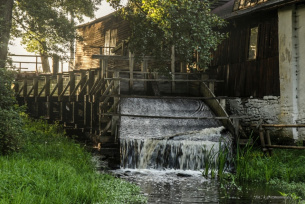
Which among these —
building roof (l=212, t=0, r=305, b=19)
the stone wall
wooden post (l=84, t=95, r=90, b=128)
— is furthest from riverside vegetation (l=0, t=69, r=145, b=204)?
building roof (l=212, t=0, r=305, b=19)

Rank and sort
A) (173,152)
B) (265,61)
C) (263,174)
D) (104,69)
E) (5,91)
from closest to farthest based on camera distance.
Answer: (263,174), (5,91), (173,152), (265,61), (104,69)

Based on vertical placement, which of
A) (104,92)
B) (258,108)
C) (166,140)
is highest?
(104,92)

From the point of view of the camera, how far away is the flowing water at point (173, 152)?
8.70m

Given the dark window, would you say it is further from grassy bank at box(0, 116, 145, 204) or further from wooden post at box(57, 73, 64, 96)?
wooden post at box(57, 73, 64, 96)

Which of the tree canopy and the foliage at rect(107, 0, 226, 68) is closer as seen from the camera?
the foliage at rect(107, 0, 226, 68)

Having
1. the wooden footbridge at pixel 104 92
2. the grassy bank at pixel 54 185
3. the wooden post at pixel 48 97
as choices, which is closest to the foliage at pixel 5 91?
the grassy bank at pixel 54 185

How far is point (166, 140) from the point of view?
12164 mm

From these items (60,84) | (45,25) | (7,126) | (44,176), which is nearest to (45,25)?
(45,25)

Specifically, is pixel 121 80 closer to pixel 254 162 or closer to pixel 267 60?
pixel 267 60

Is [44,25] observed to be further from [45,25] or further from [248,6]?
[248,6]

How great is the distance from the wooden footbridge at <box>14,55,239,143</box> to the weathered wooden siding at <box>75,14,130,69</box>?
169 inches

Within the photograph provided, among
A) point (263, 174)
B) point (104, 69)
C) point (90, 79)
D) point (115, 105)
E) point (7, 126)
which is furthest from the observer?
point (90, 79)

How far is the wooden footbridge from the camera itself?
561 inches

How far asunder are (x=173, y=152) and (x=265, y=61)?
5.46 meters
